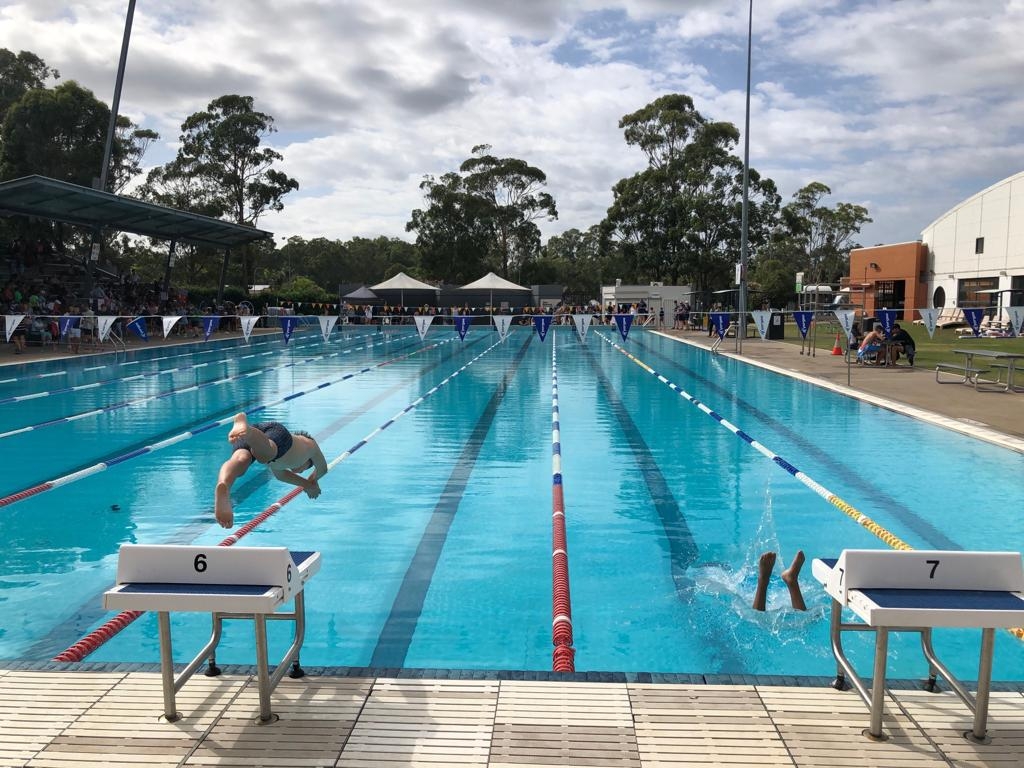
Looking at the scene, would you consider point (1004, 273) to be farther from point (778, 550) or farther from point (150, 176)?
point (150, 176)

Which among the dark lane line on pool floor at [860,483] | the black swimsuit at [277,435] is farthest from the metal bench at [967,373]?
the black swimsuit at [277,435]

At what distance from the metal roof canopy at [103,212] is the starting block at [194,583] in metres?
19.8

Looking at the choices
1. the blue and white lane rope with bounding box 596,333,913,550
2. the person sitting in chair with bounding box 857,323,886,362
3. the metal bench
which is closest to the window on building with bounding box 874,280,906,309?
the person sitting in chair with bounding box 857,323,886,362

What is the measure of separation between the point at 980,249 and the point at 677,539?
1462 inches

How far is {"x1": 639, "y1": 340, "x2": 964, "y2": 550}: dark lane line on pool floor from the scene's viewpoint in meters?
6.45

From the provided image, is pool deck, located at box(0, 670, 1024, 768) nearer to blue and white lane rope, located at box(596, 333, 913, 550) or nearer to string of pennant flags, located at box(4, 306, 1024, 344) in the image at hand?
blue and white lane rope, located at box(596, 333, 913, 550)

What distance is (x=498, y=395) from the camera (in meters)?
15.3

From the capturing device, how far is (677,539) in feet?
21.3

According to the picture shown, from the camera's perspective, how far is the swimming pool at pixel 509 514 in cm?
466

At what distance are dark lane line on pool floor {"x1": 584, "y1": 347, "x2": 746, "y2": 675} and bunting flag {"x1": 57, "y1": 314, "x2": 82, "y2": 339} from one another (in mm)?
16856

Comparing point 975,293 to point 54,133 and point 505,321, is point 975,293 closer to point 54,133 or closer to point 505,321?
point 505,321

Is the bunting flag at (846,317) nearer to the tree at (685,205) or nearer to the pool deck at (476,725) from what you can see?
the pool deck at (476,725)

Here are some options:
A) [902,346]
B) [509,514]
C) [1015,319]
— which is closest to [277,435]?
[509,514]

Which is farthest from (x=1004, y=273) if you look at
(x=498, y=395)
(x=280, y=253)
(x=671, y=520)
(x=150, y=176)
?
(x=280, y=253)
